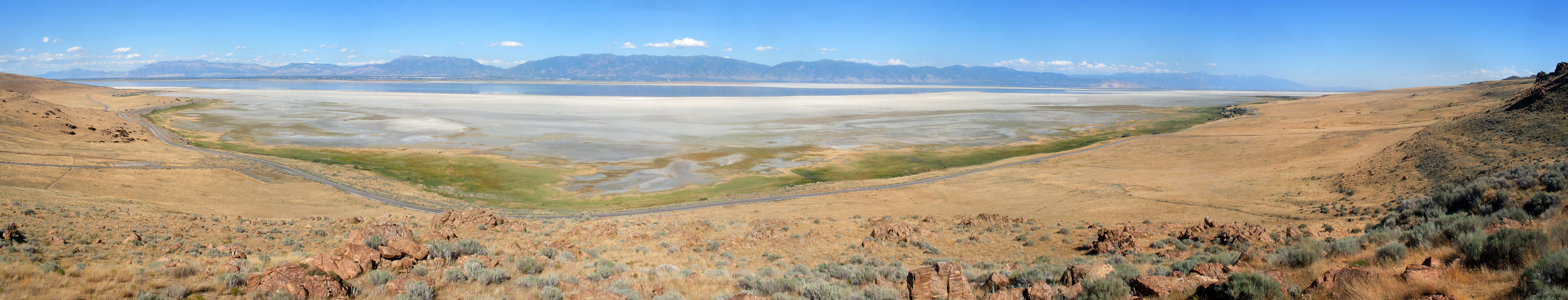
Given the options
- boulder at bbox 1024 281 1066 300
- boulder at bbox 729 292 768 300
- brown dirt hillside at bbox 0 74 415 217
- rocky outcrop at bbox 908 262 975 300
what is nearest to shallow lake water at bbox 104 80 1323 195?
brown dirt hillside at bbox 0 74 415 217

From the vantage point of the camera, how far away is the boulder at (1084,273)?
25.3 ft

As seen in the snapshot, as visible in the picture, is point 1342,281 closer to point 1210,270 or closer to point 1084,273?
point 1210,270

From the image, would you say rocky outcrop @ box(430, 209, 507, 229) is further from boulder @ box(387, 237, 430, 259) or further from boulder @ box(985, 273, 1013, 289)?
boulder @ box(985, 273, 1013, 289)

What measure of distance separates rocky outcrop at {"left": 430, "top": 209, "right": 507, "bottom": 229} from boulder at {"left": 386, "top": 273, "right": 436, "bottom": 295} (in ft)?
24.6

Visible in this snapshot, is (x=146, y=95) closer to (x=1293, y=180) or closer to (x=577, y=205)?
(x=577, y=205)

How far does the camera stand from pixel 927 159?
1502 inches

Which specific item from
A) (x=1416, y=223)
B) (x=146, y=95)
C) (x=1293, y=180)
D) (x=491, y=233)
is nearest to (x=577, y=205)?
(x=491, y=233)

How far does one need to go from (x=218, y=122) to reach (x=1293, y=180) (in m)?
77.4

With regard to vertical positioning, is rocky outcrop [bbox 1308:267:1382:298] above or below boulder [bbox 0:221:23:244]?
above

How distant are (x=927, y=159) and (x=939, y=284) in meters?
31.1

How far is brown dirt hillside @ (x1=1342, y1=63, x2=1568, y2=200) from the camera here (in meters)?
16.0

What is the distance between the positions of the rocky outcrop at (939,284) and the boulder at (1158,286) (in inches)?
70.1

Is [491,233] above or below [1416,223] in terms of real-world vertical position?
below

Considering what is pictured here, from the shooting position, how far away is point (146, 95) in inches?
3671
